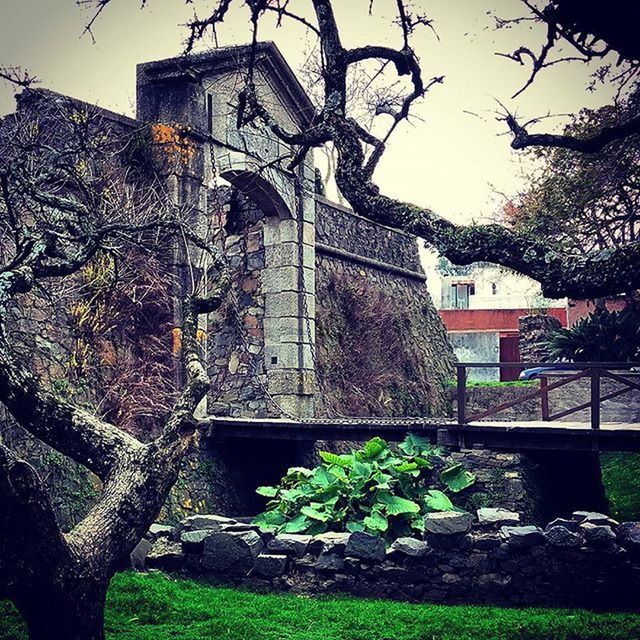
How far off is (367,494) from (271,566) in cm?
150

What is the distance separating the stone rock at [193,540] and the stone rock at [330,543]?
1.17 meters

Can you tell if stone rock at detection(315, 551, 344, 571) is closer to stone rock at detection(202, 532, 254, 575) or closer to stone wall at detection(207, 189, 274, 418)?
stone rock at detection(202, 532, 254, 575)

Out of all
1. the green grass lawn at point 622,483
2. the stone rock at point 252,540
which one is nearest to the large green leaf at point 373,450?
the stone rock at point 252,540

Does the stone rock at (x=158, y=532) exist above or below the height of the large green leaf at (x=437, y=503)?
below

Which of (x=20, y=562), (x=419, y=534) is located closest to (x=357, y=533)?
(x=419, y=534)

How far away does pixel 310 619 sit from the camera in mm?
7871

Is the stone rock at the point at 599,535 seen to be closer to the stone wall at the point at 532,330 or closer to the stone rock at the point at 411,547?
the stone rock at the point at 411,547

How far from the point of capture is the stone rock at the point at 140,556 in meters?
9.45

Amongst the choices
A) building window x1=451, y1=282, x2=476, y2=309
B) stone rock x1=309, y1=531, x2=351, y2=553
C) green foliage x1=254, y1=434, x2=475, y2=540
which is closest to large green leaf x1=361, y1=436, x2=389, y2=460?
green foliage x1=254, y1=434, x2=475, y2=540

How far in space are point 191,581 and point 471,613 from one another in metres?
2.92

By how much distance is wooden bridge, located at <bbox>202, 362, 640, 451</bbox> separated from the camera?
10.2 meters

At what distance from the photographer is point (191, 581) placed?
9289 mm

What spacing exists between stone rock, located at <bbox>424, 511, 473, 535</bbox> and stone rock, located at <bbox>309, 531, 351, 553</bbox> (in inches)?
33.4

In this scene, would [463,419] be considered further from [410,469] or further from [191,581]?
[191,581]
